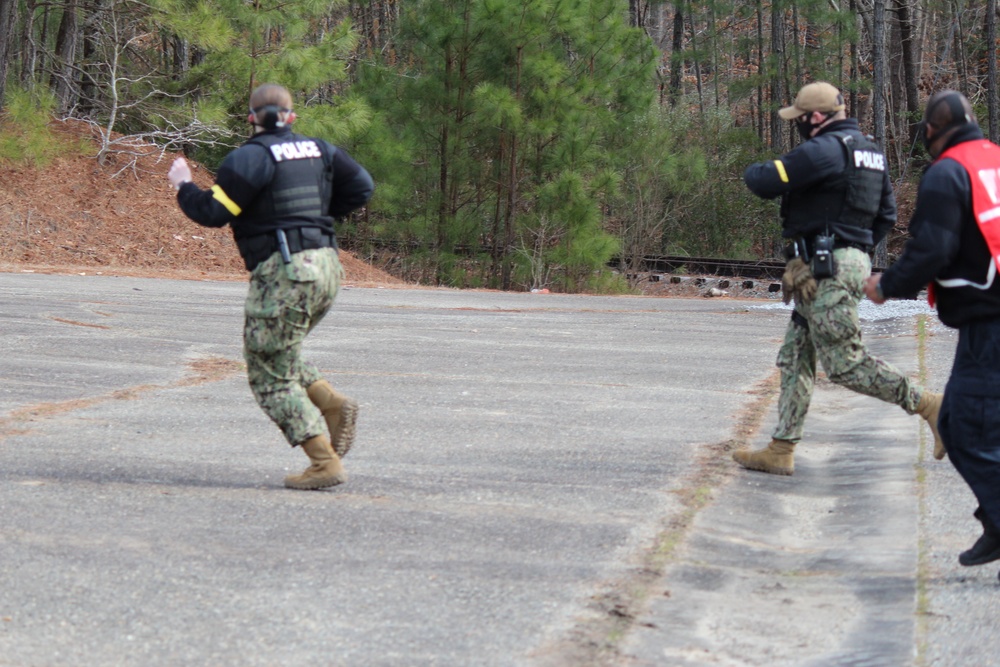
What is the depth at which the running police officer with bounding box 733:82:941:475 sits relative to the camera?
603cm

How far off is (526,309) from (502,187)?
9.58 metres

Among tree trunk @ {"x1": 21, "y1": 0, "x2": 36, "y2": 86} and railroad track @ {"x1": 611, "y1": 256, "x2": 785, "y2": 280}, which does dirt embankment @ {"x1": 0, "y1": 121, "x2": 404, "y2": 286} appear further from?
railroad track @ {"x1": 611, "y1": 256, "x2": 785, "y2": 280}

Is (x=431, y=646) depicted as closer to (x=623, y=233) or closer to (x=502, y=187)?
(x=502, y=187)

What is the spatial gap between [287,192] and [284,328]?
0.59 meters

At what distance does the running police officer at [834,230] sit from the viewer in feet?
19.8

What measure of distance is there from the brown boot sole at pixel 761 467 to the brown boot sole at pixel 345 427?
2.03m

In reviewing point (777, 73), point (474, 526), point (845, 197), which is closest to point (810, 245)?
point (845, 197)

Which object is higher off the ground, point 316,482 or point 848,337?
point 848,337

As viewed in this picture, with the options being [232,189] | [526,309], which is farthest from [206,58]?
[232,189]

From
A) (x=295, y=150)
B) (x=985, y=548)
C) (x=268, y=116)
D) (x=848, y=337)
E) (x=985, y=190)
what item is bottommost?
(x=985, y=548)

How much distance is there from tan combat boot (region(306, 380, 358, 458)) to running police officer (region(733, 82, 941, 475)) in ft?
6.95

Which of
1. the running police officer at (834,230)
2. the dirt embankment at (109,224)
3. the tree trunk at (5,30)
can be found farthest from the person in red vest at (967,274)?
the tree trunk at (5,30)

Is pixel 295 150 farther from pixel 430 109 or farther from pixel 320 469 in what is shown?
pixel 430 109

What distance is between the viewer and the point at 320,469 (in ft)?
18.9
